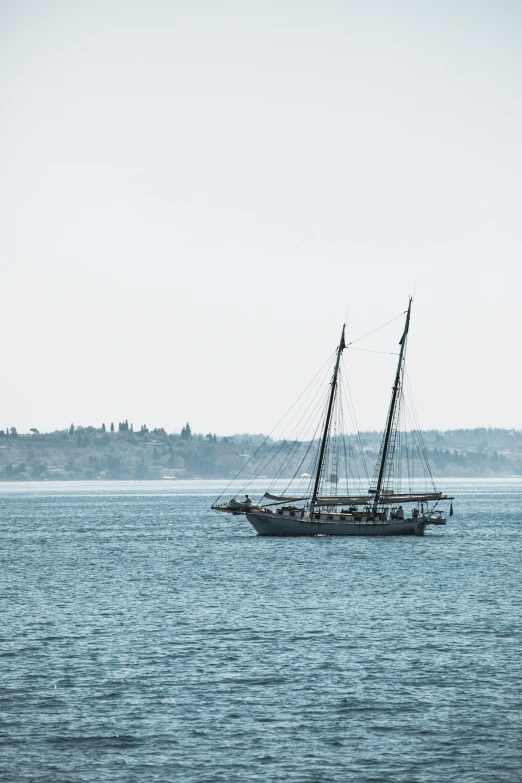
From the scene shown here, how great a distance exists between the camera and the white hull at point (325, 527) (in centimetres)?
11481

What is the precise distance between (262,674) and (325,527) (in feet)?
238

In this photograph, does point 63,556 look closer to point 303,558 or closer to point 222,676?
point 303,558

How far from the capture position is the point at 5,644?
4909cm

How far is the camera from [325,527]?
115m

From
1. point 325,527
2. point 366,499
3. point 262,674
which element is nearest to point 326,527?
point 325,527

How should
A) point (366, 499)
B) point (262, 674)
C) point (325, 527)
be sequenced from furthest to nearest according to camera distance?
point (366, 499) < point (325, 527) < point (262, 674)

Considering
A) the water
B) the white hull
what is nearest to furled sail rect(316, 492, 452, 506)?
the white hull

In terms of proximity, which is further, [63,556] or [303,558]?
[63,556]

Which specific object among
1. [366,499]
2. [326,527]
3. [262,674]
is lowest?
[262,674]

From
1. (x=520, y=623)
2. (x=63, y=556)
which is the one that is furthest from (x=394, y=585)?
(x=63, y=556)

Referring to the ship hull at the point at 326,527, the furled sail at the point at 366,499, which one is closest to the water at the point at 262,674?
the ship hull at the point at 326,527

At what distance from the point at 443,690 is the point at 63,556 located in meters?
66.6

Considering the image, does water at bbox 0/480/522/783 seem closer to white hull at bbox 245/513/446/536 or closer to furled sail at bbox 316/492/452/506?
white hull at bbox 245/513/446/536

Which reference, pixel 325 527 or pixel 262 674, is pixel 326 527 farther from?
pixel 262 674
